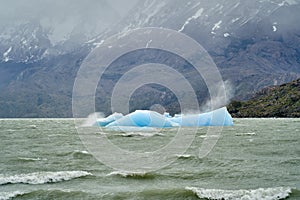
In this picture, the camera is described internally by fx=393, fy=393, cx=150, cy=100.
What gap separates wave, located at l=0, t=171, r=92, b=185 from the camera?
21000mm

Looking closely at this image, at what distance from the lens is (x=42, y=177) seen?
21.7 meters

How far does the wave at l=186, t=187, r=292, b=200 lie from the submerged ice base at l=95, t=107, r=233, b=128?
51.6m

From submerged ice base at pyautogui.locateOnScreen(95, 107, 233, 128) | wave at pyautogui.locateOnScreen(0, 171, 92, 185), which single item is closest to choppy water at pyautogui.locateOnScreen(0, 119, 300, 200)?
wave at pyautogui.locateOnScreen(0, 171, 92, 185)

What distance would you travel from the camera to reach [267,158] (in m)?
28.3

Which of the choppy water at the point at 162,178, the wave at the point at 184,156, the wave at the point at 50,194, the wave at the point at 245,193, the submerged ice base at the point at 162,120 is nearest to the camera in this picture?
the wave at the point at 245,193

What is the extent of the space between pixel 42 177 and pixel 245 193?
10.9 metres

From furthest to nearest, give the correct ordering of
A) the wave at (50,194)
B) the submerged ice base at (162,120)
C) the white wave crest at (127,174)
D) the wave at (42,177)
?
1. the submerged ice base at (162,120)
2. the white wave crest at (127,174)
3. the wave at (42,177)
4. the wave at (50,194)

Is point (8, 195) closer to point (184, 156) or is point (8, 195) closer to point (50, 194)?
point (50, 194)

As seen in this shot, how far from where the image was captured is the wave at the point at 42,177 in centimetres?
2100

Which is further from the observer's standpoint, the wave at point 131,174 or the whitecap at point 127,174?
the whitecap at point 127,174

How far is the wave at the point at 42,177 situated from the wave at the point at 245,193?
24.3 ft

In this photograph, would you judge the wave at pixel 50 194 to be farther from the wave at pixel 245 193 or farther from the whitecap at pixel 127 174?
the wave at pixel 245 193

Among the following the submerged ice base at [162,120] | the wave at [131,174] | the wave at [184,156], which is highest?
the submerged ice base at [162,120]

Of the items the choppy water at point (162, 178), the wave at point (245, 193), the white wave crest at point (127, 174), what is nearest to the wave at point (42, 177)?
the choppy water at point (162, 178)
